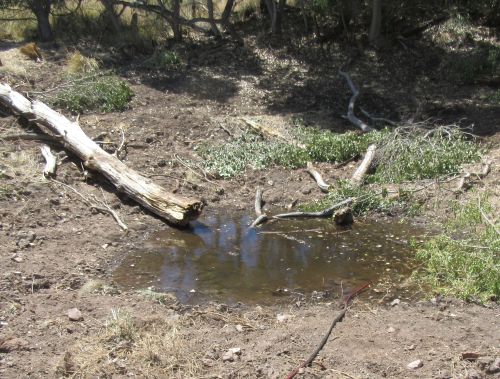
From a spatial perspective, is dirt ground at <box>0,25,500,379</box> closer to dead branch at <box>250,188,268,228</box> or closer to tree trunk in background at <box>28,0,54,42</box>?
dead branch at <box>250,188,268,228</box>

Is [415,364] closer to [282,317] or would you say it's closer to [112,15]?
[282,317]

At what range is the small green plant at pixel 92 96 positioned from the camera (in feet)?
40.0

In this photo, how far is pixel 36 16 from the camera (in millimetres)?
15992

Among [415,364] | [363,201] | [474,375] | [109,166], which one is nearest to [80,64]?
[109,166]

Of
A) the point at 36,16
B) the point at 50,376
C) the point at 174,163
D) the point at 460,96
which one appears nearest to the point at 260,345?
the point at 50,376

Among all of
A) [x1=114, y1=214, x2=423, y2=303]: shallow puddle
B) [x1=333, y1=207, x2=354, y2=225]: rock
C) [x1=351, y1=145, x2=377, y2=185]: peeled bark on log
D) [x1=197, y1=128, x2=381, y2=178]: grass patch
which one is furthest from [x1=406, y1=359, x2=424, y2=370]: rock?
[x1=197, y1=128, x2=381, y2=178]: grass patch

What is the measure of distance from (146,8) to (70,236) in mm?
9206

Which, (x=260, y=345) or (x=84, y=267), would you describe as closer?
(x=260, y=345)

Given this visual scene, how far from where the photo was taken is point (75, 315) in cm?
598

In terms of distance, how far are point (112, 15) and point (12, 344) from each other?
11786 millimetres

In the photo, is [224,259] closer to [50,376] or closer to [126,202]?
[126,202]

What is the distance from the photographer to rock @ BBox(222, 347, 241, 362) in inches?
211

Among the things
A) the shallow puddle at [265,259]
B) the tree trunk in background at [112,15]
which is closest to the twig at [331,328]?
the shallow puddle at [265,259]

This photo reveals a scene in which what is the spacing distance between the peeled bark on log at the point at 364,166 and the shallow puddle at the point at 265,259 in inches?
39.9
